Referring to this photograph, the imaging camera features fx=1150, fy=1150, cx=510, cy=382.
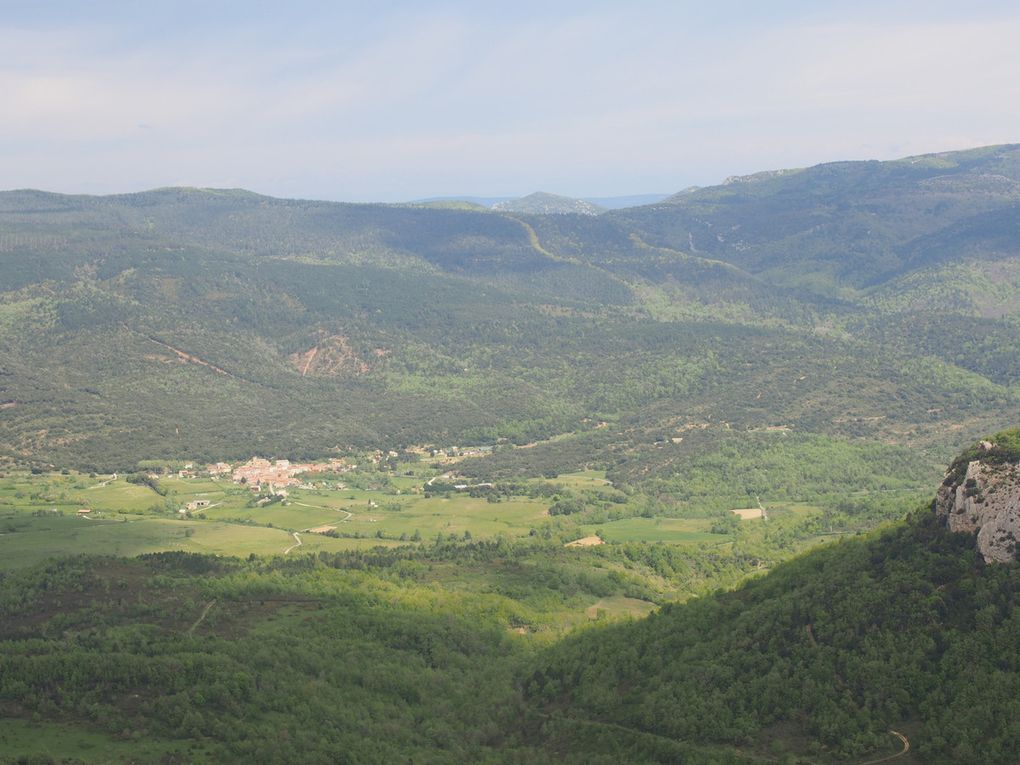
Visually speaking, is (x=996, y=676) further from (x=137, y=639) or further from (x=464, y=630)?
(x=137, y=639)

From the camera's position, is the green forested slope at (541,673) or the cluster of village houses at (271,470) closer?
the green forested slope at (541,673)

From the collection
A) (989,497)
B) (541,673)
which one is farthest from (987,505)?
(541,673)

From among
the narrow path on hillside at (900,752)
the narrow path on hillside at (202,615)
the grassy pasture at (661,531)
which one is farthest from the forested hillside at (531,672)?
the grassy pasture at (661,531)

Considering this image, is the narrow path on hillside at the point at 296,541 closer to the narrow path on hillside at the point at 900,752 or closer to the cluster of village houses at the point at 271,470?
the cluster of village houses at the point at 271,470

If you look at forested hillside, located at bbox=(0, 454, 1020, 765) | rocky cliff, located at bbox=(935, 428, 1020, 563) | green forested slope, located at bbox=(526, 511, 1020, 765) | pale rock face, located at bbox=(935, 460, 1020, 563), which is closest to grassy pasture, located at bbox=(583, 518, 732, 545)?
forested hillside, located at bbox=(0, 454, 1020, 765)

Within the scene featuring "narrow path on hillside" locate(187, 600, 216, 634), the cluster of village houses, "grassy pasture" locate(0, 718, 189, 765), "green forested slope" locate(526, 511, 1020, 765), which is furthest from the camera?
the cluster of village houses

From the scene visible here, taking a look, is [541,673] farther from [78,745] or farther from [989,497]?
[989,497]

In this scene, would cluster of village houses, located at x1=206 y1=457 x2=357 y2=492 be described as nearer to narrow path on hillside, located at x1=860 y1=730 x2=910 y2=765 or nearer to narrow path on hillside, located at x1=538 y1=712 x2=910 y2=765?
narrow path on hillside, located at x1=538 y1=712 x2=910 y2=765

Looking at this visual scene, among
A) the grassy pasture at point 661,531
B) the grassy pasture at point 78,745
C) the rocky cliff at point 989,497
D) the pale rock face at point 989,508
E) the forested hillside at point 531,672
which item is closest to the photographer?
the grassy pasture at point 78,745
